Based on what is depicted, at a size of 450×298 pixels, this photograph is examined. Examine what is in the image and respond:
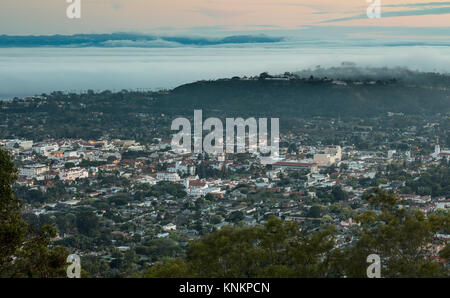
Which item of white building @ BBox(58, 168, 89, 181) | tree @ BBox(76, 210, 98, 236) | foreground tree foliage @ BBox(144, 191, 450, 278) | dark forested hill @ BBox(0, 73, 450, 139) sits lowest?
white building @ BBox(58, 168, 89, 181)

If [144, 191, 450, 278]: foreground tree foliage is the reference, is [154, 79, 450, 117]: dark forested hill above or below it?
below

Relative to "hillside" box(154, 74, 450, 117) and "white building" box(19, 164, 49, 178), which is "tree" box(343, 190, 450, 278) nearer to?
"white building" box(19, 164, 49, 178)

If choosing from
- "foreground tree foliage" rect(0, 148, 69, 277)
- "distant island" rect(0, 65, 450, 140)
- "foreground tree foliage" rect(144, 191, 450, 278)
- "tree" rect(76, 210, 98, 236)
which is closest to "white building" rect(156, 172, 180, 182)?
"tree" rect(76, 210, 98, 236)

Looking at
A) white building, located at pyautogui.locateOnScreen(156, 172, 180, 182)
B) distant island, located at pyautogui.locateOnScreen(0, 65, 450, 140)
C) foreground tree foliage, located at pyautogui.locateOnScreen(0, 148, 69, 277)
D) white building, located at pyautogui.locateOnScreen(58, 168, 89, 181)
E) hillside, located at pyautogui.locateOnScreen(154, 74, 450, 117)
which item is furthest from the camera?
hillside, located at pyautogui.locateOnScreen(154, 74, 450, 117)

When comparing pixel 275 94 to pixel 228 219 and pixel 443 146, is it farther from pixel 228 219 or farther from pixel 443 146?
pixel 228 219

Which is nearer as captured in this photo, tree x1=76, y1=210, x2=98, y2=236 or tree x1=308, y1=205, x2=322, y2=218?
tree x1=76, y1=210, x2=98, y2=236

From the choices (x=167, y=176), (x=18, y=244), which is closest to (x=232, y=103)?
(x=167, y=176)

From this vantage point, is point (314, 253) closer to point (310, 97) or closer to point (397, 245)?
point (397, 245)
